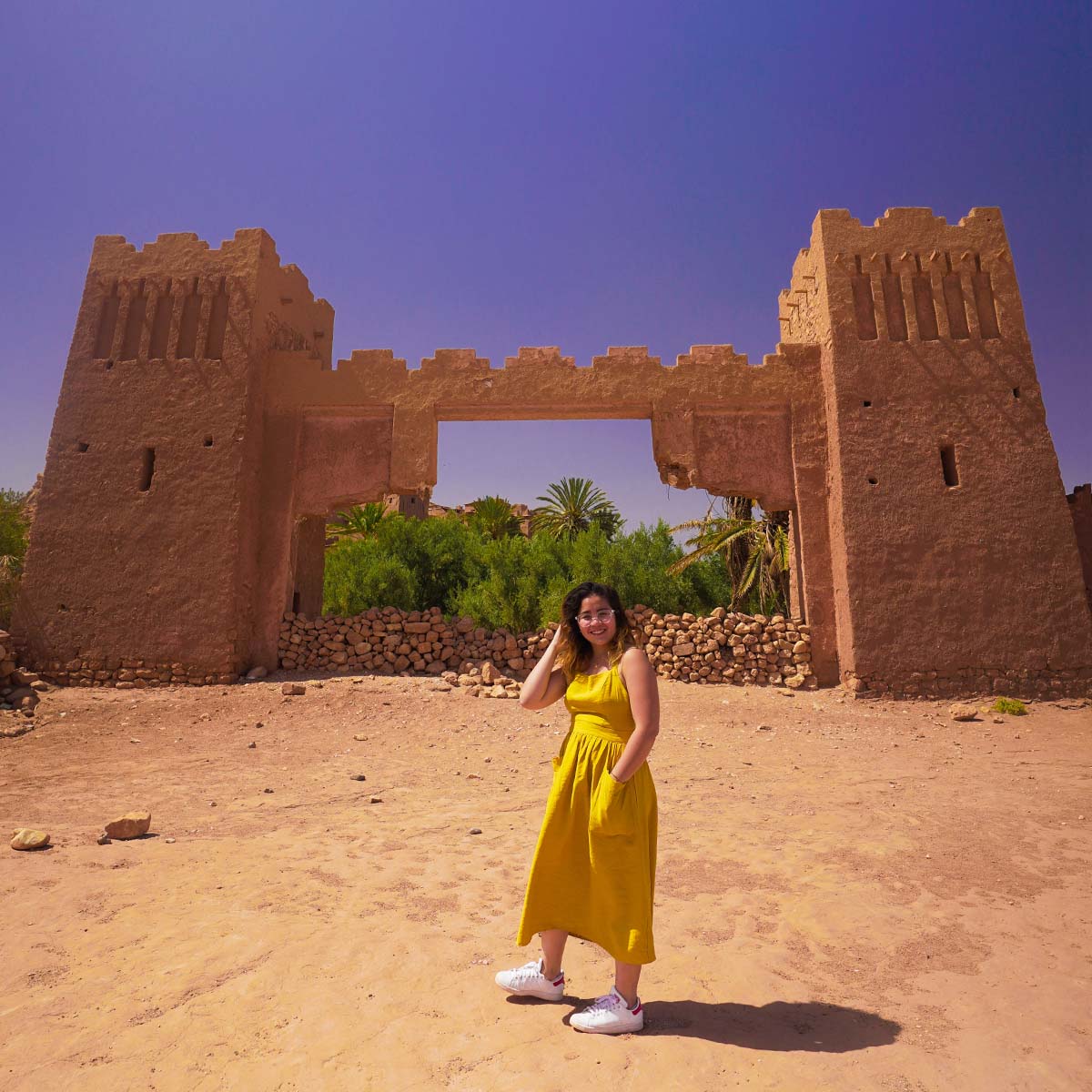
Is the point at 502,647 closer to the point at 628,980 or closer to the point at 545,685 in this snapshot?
the point at 545,685

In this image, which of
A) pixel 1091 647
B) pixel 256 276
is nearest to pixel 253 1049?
pixel 1091 647

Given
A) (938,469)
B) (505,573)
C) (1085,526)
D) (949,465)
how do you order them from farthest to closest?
(505,573) < (1085,526) < (949,465) < (938,469)

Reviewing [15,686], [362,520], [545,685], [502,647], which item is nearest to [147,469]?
[15,686]

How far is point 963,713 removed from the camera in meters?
9.10

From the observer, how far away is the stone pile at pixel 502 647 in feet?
35.8

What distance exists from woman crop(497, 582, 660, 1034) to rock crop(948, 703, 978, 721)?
8268 millimetres

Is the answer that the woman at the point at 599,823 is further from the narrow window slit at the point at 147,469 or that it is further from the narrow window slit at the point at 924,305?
the narrow window slit at the point at 147,469

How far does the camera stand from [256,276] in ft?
39.4

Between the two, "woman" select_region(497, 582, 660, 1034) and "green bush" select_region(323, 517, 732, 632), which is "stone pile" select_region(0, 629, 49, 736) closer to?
"green bush" select_region(323, 517, 732, 632)

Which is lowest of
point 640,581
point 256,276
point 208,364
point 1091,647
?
→ point 1091,647

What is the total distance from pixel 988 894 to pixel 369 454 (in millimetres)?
10473

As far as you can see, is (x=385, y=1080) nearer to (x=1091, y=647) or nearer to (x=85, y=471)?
(x=1091, y=647)

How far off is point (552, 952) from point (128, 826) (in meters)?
3.54

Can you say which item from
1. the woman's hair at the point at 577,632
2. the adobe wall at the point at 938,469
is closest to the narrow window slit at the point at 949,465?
the adobe wall at the point at 938,469
